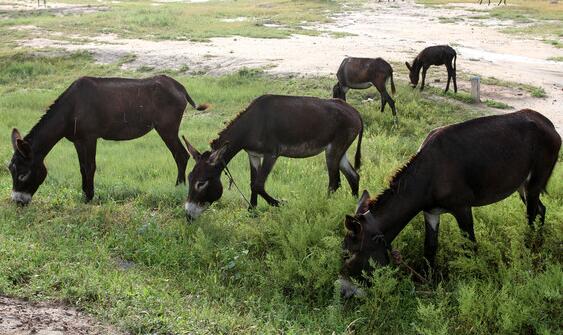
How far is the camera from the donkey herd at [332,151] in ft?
20.5

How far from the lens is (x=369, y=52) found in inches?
1011

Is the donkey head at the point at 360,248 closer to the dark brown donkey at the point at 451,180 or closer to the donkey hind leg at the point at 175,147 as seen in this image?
the dark brown donkey at the point at 451,180

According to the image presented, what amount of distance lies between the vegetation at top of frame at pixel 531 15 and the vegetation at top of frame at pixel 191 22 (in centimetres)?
1136

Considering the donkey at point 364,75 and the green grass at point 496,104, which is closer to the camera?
the donkey at point 364,75

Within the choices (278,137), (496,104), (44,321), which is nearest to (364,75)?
(496,104)

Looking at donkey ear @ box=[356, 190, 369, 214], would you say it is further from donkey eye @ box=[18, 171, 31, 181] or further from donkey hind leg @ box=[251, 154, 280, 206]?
donkey eye @ box=[18, 171, 31, 181]

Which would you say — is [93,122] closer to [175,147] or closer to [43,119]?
[43,119]

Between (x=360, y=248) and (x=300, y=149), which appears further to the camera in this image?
(x=300, y=149)

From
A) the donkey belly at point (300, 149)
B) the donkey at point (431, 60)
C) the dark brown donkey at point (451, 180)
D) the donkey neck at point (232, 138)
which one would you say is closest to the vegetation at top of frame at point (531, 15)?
the donkey at point (431, 60)

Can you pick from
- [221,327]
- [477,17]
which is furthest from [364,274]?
[477,17]

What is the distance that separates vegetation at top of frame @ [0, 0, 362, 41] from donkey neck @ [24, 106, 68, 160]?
21.4 meters

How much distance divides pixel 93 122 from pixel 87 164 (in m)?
0.67

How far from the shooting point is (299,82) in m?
18.8

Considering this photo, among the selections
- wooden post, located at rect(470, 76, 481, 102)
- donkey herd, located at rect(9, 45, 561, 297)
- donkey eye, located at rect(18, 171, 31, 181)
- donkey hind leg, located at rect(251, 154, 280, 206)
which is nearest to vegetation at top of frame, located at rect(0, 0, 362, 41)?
wooden post, located at rect(470, 76, 481, 102)
